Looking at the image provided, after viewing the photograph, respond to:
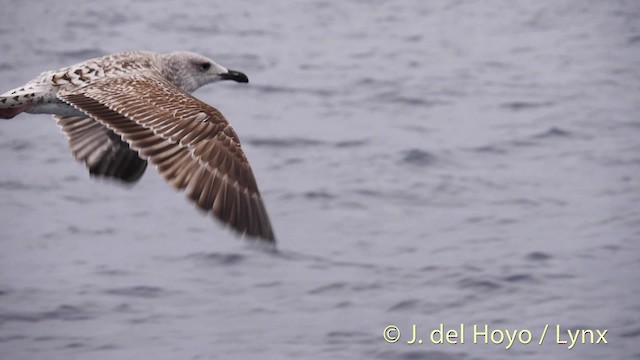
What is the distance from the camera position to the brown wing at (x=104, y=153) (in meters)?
8.34

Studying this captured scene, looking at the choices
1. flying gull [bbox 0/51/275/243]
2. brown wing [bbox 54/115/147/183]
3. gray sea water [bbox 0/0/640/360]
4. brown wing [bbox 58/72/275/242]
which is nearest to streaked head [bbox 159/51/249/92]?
flying gull [bbox 0/51/275/243]

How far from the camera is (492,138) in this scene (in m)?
15.9

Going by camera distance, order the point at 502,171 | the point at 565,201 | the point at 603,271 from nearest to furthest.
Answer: the point at 603,271 < the point at 565,201 < the point at 502,171

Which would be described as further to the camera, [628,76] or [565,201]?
[628,76]

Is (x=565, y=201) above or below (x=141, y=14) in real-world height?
below

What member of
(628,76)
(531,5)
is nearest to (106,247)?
(628,76)

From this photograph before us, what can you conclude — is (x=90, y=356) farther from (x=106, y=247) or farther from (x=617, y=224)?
(x=617, y=224)

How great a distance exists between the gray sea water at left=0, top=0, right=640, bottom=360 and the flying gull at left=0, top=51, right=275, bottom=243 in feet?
1.01

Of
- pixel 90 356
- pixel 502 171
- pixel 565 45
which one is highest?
pixel 565 45

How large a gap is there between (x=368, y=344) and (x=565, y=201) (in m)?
3.95

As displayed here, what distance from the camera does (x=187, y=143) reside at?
23.9 feet

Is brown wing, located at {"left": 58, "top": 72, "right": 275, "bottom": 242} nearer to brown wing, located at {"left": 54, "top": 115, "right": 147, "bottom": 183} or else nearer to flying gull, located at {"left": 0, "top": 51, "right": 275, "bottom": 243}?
flying gull, located at {"left": 0, "top": 51, "right": 275, "bottom": 243}

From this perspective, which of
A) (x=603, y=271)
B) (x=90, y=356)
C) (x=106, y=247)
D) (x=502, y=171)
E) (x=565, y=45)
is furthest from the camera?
(x=565, y=45)

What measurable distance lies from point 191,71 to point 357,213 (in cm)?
451
